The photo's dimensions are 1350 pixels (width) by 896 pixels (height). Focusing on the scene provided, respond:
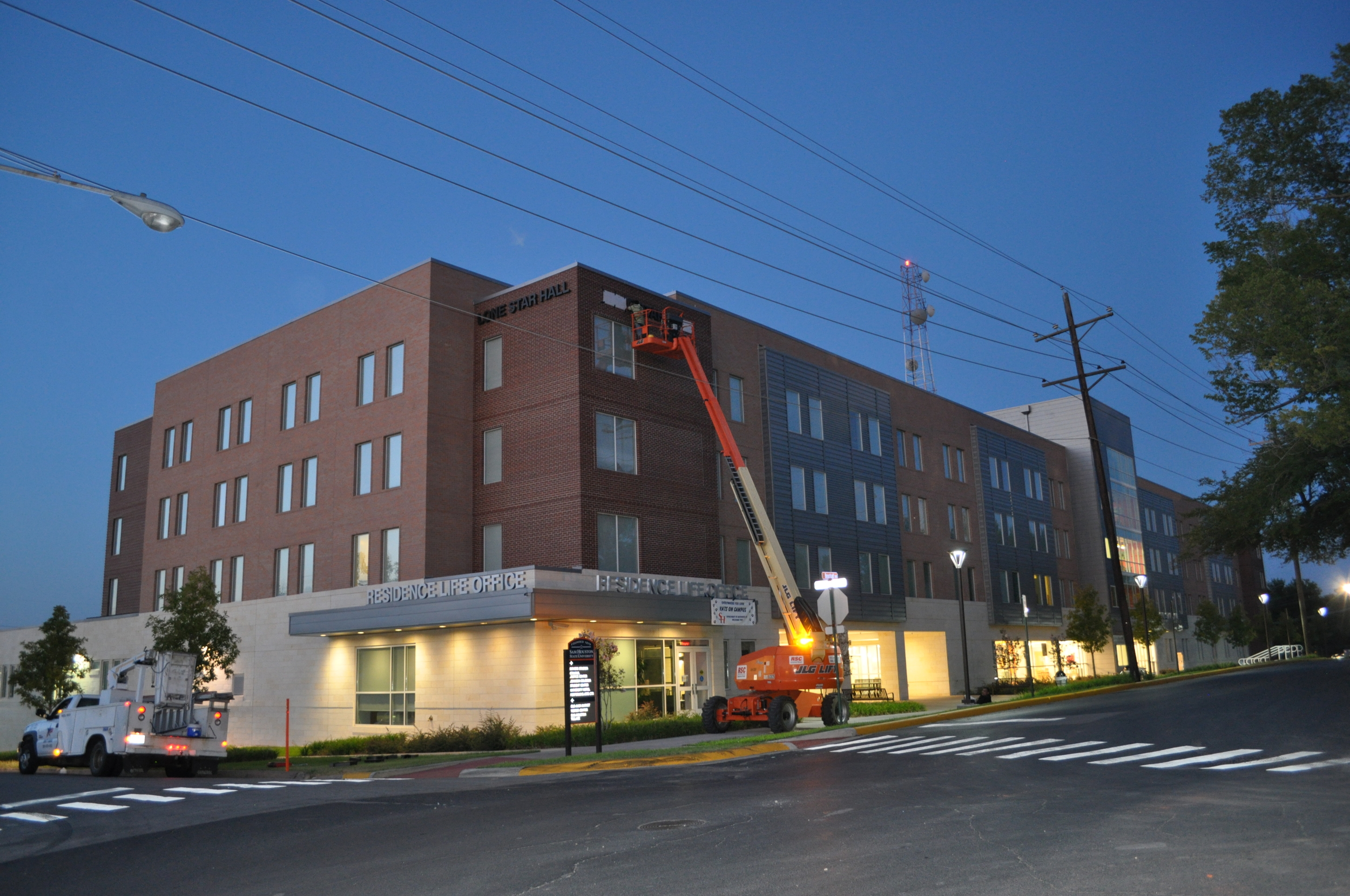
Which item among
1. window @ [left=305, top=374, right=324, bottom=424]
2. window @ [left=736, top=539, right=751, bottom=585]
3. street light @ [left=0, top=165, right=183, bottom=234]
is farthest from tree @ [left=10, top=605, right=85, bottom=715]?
street light @ [left=0, top=165, right=183, bottom=234]

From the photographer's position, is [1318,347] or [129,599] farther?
[129,599]

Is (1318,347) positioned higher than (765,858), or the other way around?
(1318,347)

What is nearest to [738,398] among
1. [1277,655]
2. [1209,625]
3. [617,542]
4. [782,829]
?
[617,542]

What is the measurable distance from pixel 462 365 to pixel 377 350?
3414 mm

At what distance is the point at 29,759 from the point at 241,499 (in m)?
16.1

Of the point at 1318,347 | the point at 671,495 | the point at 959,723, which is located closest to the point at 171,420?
the point at 671,495

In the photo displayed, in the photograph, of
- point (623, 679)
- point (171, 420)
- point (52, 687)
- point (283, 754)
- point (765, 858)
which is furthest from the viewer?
point (171, 420)

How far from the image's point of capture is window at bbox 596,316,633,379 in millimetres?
33500

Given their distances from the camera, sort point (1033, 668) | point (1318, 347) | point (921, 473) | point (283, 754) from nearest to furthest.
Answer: point (1318, 347), point (283, 754), point (921, 473), point (1033, 668)

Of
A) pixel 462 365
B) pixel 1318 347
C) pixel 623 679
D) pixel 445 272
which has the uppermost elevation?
pixel 445 272

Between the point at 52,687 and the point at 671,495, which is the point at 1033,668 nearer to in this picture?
the point at 671,495

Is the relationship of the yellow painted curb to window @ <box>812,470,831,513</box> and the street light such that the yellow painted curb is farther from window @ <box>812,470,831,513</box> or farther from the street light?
window @ <box>812,470,831,513</box>

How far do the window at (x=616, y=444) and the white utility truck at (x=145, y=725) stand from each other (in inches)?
506

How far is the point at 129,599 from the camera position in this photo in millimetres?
47844
